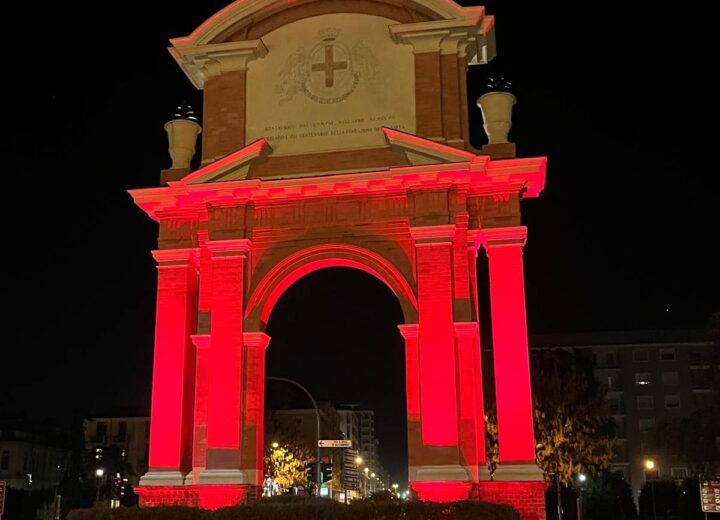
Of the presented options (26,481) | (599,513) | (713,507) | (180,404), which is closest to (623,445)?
(599,513)

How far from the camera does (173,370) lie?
23328mm

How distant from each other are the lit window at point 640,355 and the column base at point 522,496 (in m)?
64.8

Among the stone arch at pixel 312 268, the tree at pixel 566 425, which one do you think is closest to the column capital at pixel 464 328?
the stone arch at pixel 312 268

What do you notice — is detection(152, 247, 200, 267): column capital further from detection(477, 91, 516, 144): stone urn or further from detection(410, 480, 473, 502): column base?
detection(410, 480, 473, 502): column base

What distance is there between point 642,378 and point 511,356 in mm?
64101

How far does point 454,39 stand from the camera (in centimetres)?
2386

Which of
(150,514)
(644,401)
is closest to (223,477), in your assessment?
(150,514)

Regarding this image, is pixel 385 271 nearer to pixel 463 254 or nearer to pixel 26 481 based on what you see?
pixel 463 254

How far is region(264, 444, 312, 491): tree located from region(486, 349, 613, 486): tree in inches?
634

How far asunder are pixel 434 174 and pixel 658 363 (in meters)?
65.2

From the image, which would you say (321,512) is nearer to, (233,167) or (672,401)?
(233,167)

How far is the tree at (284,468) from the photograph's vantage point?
163ft

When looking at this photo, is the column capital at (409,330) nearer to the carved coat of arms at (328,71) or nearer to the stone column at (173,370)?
the stone column at (173,370)

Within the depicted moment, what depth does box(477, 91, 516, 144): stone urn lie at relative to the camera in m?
23.6
